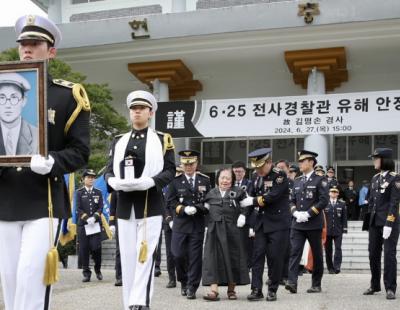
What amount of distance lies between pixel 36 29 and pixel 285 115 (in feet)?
42.7

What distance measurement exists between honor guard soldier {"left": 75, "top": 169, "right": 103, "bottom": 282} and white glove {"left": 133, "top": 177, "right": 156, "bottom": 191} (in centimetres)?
516

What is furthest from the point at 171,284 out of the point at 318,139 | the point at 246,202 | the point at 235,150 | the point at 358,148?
the point at 235,150

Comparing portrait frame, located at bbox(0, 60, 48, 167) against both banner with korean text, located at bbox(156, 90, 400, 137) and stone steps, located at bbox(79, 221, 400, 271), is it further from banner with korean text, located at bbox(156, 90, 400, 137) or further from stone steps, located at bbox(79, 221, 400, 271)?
banner with korean text, located at bbox(156, 90, 400, 137)

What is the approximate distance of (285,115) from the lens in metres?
16.0

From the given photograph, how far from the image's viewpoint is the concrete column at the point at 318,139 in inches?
722

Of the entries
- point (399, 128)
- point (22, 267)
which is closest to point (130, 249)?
point (22, 267)

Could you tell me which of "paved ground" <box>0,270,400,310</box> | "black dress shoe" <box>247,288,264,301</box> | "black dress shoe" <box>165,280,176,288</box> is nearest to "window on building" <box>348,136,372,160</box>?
"paved ground" <box>0,270,400,310</box>

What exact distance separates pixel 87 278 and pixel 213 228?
310cm

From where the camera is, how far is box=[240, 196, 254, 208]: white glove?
7.83 meters

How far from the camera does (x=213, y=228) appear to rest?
26.0 ft

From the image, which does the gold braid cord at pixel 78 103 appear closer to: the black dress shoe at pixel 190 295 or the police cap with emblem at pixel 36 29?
the police cap with emblem at pixel 36 29

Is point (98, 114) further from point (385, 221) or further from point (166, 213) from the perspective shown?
point (385, 221)

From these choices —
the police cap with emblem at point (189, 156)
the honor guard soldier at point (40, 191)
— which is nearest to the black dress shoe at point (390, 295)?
the police cap with emblem at point (189, 156)

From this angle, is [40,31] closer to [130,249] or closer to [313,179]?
[130,249]
